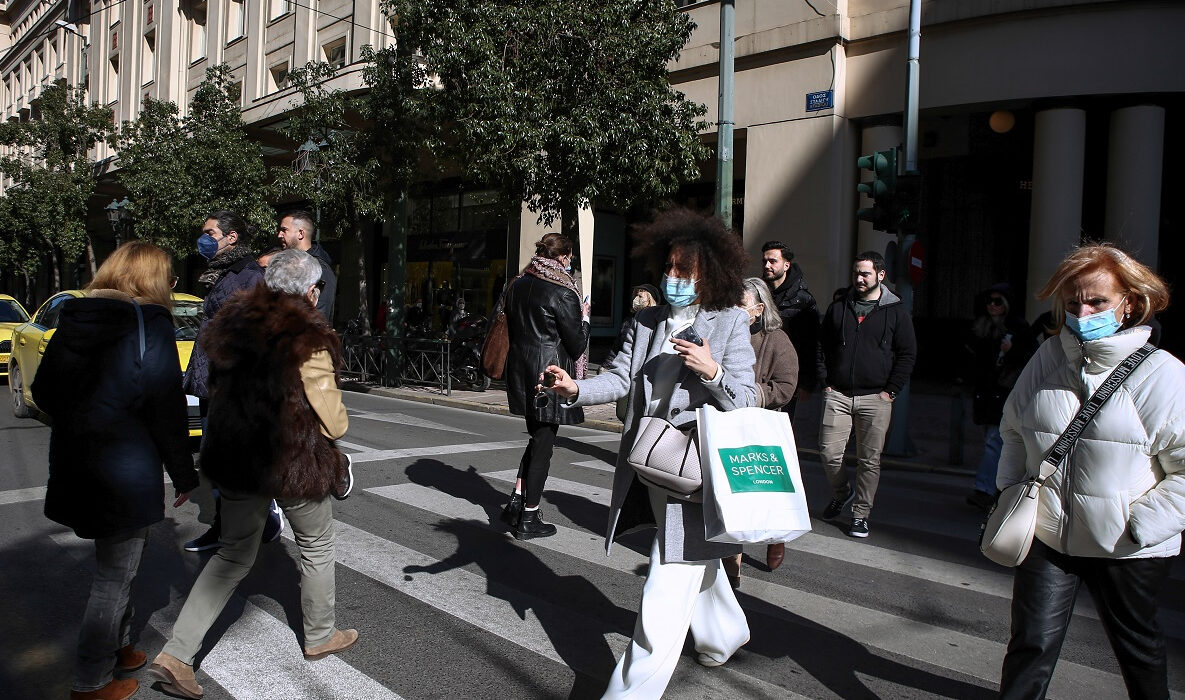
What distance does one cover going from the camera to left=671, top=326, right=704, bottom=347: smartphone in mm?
3091

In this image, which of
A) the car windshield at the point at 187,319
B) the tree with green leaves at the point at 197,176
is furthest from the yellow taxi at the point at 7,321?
the car windshield at the point at 187,319

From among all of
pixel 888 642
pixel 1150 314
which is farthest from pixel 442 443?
pixel 1150 314

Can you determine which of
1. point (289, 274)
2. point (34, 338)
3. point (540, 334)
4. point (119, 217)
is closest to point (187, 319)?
point (34, 338)

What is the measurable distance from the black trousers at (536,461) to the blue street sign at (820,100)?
33.7 ft

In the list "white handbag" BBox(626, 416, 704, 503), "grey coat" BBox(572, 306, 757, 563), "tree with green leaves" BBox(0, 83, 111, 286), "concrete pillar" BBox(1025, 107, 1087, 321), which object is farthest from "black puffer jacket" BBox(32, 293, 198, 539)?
"tree with green leaves" BBox(0, 83, 111, 286)

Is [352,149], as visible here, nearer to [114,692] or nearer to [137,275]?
[137,275]

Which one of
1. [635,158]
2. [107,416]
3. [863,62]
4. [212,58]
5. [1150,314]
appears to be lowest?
[107,416]

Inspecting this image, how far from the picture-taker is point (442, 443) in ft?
30.5

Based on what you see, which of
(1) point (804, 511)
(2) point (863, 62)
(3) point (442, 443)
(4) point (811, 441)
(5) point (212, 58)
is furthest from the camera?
(5) point (212, 58)

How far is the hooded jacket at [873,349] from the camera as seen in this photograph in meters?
5.66

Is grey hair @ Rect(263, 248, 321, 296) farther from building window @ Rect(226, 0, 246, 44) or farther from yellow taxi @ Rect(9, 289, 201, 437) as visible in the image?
building window @ Rect(226, 0, 246, 44)

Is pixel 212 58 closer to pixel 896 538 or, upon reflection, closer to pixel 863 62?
pixel 863 62

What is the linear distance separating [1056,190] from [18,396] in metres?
14.5

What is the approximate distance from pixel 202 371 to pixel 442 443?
4.59 metres
